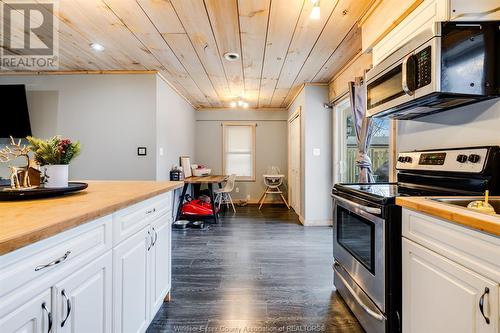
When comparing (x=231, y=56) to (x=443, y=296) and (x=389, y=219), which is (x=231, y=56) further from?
(x=443, y=296)

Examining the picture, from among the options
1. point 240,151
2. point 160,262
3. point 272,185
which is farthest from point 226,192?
point 160,262

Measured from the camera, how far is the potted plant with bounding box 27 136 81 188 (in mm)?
1411

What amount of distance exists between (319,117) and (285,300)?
3.01 meters

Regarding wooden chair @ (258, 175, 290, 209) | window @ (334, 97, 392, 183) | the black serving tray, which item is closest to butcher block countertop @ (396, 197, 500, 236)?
the black serving tray

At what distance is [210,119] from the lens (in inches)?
251

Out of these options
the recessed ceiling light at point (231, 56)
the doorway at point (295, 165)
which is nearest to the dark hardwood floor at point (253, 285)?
the doorway at point (295, 165)

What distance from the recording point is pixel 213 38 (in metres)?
2.67

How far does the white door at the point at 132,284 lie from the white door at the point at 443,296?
4.43 feet

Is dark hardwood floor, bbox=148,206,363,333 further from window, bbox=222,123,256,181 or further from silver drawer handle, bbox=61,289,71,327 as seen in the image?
window, bbox=222,123,256,181

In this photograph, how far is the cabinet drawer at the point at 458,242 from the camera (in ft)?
2.72

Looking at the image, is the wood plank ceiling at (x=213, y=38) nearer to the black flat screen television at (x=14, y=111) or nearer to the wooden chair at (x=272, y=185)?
the black flat screen television at (x=14, y=111)

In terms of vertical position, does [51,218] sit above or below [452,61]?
below

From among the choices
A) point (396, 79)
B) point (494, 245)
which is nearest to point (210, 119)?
point (396, 79)

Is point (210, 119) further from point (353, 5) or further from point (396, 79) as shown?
point (396, 79)
